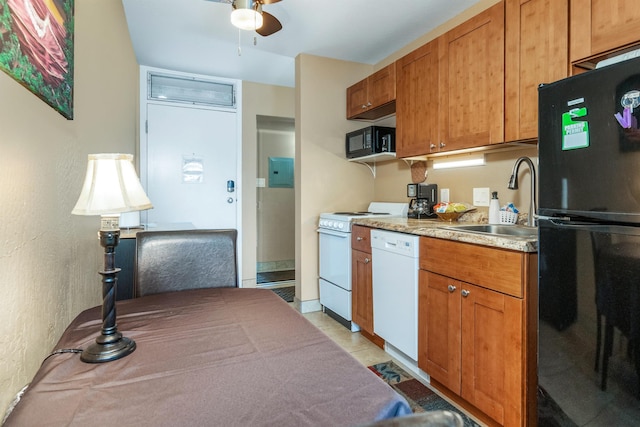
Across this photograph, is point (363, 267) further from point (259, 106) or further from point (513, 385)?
point (259, 106)

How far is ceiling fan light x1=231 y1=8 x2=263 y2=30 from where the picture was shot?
1.91 metres

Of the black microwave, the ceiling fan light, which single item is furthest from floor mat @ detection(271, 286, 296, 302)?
the ceiling fan light

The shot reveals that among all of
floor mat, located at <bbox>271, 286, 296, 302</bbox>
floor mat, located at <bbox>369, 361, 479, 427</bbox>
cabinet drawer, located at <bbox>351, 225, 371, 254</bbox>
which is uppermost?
cabinet drawer, located at <bbox>351, 225, 371, 254</bbox>

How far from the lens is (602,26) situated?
1.46 m

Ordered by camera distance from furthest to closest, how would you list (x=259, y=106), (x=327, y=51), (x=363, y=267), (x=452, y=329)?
1. (x=259, y=106)
2. (x=327, y=51)
3. (x=363, y=267)
4. (x=452, y=329)

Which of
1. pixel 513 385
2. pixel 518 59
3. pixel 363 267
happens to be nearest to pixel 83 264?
pixel 363 267

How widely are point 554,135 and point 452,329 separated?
104cm

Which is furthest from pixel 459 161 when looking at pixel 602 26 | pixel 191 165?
pixel 191 165

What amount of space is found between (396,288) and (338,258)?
81 cm

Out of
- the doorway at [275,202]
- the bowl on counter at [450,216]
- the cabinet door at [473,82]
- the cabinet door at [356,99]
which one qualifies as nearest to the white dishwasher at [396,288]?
the bowl on counter at [450,216]

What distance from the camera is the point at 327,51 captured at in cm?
320

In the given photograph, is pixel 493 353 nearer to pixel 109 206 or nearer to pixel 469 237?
pixel 469 237

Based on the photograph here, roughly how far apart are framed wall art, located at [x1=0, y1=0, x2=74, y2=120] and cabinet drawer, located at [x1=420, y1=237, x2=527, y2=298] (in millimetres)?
1795

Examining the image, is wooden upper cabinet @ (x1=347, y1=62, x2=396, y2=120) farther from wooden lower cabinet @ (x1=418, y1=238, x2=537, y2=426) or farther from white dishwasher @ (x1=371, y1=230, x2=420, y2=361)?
wooden lower cabinet @ (x1=418, y1=238, x2=537, y2=426)
